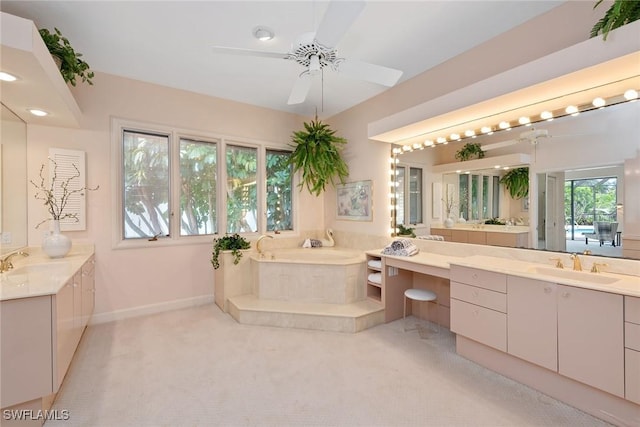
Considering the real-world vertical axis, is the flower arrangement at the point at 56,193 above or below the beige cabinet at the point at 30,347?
above

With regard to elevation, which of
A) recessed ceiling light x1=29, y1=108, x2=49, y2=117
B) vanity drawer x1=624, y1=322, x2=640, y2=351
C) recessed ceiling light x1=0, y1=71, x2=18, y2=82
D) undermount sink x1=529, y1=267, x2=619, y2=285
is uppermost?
recessed ceiling light x1=0, y1=71, x2=18, y2=82

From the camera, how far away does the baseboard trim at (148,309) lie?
3.34 meters

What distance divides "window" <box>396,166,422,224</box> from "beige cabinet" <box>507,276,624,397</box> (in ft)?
5.16

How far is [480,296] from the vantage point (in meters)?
2.36

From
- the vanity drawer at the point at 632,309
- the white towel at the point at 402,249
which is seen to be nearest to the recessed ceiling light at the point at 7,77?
the white towel at the point at 402,249

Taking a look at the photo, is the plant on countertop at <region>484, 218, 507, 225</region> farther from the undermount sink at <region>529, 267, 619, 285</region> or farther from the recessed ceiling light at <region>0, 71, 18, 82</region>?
the recessed ceiling light at <region>0, 71, 18, 82</region>

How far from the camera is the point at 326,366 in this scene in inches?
95.5

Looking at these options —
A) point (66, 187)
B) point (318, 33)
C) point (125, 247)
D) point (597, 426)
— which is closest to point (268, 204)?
point (125, 247)

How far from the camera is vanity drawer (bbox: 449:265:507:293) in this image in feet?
7.30

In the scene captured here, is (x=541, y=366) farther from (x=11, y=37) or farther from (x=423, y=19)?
(x=11, y=37)

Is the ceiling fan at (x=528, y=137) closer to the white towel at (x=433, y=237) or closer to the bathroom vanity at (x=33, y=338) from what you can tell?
the white towel at (x=433, y=237)

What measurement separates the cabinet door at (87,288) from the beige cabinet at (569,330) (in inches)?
142

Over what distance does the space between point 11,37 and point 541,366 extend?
403 cm

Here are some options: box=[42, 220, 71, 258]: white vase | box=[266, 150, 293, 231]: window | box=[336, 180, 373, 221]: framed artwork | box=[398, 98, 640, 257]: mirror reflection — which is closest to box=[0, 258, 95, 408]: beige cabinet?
box=[42, 220, 71, 258]: white vase
